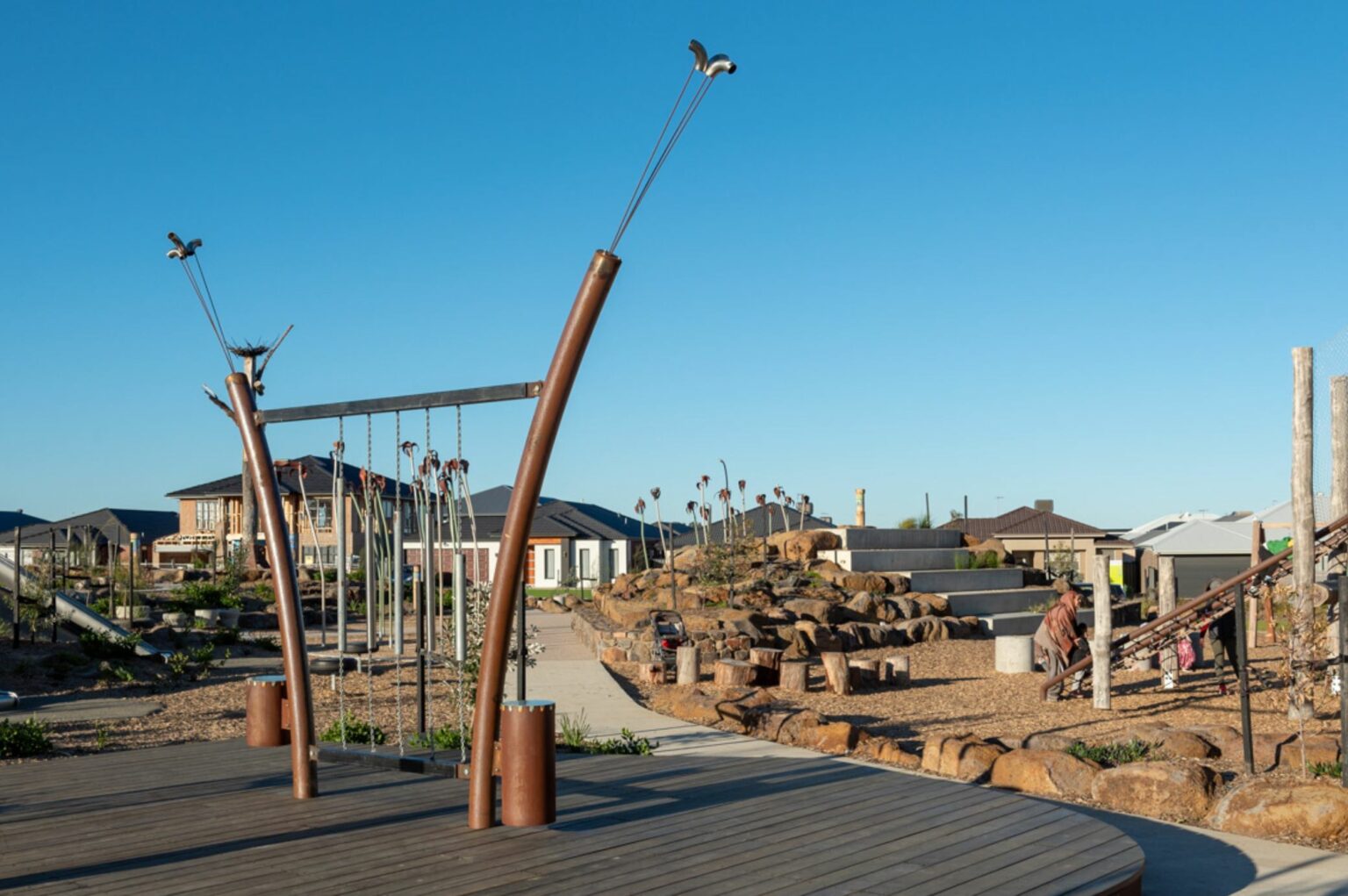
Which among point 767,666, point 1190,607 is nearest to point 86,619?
point 767,666

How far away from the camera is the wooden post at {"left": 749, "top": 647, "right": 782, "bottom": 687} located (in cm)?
1585

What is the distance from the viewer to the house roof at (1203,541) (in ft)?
113

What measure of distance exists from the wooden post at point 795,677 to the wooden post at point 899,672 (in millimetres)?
1620

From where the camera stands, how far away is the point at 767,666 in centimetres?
1591

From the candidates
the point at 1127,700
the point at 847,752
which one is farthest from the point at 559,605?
the point at 847,752

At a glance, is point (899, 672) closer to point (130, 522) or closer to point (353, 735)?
point (353, 735)

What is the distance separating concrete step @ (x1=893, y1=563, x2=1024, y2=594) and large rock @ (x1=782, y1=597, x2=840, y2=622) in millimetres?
4550

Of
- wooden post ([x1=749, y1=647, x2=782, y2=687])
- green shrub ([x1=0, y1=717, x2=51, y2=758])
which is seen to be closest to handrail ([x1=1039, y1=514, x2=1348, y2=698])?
wooden post ([x1=749, y1=647, x2=782, y2=687])

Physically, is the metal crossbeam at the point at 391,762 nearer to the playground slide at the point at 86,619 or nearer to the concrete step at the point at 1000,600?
the playground slide at the point at 86,619

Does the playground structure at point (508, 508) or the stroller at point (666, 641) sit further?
the stroller at point (666, 641)

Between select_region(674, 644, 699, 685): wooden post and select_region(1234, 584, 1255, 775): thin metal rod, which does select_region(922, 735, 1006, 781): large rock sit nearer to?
select_region(1234, 584, 1255, 775): thin metal rod

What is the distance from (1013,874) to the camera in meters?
5.63

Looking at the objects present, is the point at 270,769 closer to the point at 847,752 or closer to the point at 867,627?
the point at 847,752

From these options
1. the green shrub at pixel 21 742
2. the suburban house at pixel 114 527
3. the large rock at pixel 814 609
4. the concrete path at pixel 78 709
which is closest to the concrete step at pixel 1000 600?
the large rock at pixel 814 609
